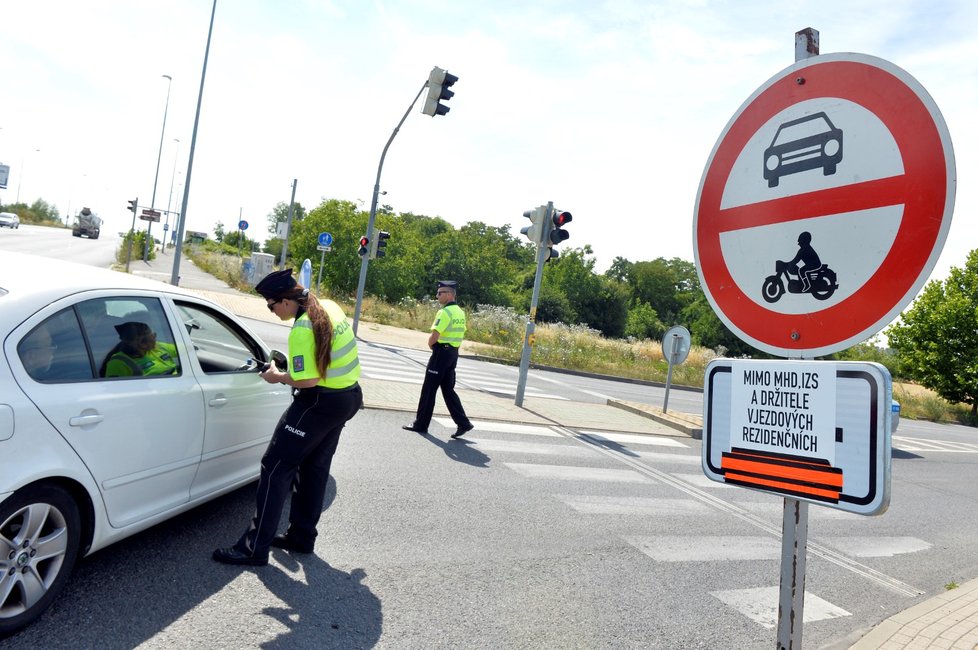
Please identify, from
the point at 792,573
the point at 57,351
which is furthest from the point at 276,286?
the point at 792,573

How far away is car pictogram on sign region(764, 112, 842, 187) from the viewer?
1.93 meters

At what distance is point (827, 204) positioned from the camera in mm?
1905

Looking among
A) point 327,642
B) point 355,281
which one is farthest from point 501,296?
point 327,642

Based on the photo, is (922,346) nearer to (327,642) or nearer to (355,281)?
(355,281)

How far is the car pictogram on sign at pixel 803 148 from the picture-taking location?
6.33 feet

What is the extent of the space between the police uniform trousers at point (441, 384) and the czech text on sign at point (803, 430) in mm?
6524

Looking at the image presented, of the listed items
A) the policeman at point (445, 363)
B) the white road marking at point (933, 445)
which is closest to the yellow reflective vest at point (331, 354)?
the policeman at point (445, 363)

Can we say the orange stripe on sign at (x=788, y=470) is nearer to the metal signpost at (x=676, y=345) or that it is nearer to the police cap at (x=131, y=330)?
the police cap at (x=131, y=330)

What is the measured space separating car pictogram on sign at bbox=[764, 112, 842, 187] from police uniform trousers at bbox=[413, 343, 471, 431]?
262 inches

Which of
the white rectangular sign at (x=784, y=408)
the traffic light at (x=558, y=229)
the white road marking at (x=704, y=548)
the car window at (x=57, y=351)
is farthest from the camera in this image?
the traffic light at (x=558, y=229)

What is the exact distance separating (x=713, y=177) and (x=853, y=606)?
402cm

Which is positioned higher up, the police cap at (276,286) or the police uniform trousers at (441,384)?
the police cap at (276,286)

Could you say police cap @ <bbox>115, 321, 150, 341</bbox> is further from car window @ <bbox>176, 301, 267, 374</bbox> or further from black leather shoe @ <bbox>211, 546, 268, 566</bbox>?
black leather shoe @ <bbox>211, 546, 268, 566</bbox>

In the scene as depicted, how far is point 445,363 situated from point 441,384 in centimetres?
30
